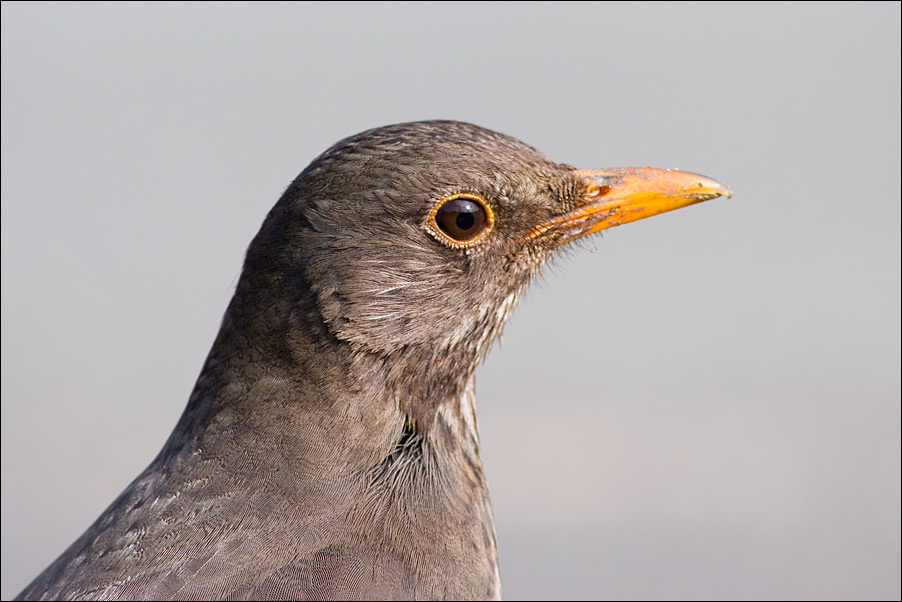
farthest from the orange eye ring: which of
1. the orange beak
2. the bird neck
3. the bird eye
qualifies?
the bird neck

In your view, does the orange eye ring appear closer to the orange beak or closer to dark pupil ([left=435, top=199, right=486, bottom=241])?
dark pupil ([left=435, top=199, right=486, bottom=241])

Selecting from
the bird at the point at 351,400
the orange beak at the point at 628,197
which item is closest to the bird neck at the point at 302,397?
the bird at the point at 351,400

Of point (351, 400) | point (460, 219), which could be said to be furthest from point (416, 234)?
point (351, 400)

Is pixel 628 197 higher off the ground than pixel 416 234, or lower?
higher

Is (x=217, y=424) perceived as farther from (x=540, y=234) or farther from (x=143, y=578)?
(x=540, y=234)

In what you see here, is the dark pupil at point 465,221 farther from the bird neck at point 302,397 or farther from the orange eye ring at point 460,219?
the bird neck at point 302,397

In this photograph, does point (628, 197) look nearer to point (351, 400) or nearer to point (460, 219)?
point (460, 219)

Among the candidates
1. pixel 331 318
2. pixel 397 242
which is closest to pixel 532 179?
pixel 397 242
